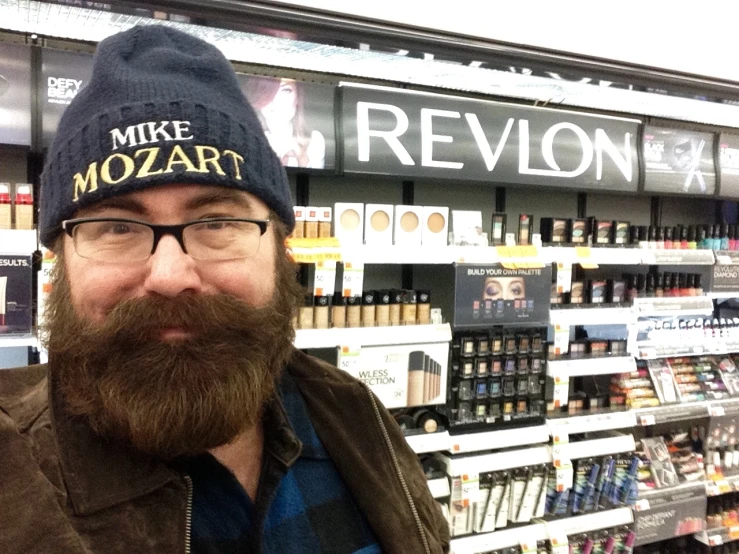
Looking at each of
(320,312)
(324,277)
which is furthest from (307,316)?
(324,277)

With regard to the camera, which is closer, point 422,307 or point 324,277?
point 324,277

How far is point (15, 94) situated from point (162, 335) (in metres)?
1.34

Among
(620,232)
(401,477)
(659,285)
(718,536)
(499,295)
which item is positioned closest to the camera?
(401,477)

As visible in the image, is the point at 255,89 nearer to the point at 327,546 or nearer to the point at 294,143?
the point at 294,143

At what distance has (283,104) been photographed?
2.02 m

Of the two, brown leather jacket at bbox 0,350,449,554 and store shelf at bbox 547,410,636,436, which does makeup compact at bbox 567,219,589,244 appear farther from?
brown leather jacket at bbox 0,350,449,554

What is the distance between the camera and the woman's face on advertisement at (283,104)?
6.55 feet

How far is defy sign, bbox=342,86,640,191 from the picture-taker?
213 cm

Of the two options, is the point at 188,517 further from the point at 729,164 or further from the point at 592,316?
the point at 729,164

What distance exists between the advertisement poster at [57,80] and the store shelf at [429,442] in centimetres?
169

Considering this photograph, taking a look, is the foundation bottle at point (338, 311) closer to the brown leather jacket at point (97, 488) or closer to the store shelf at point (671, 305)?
the brown leather jacket at point (97, 488)

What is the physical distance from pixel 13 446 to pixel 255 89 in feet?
5.07

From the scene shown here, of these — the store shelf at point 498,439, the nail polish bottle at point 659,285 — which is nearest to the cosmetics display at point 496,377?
the store shelf at point 498,439

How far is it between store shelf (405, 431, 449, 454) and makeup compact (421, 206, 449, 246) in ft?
2.59
